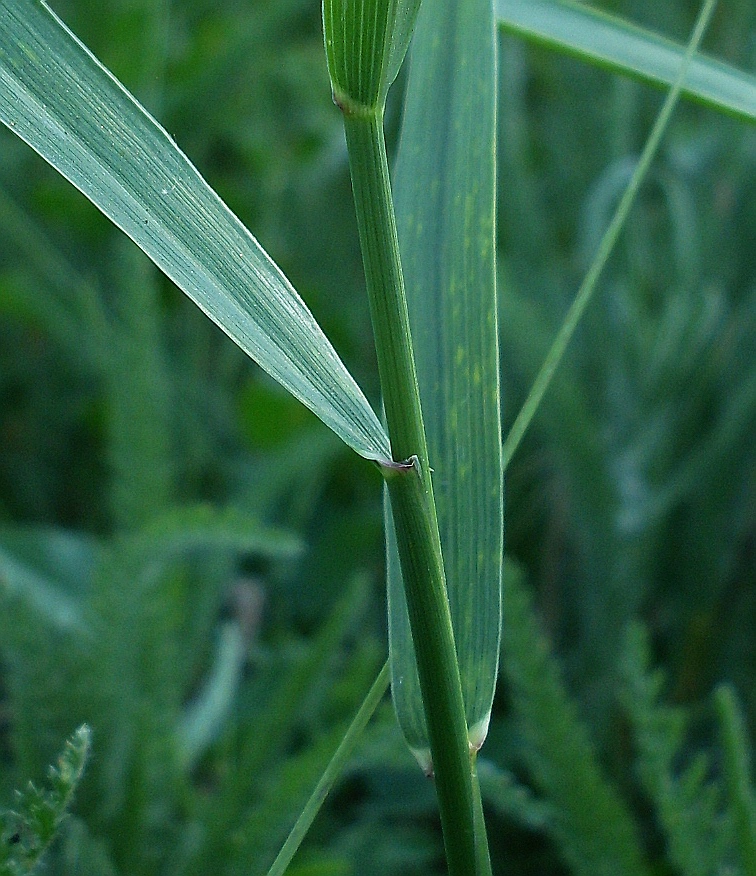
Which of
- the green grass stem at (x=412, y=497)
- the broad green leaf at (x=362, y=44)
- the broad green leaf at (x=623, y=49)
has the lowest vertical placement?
the green grass stem at (x=412, y=497)

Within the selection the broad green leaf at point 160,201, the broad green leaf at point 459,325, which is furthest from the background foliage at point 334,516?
the broad green leaf at point 160,201

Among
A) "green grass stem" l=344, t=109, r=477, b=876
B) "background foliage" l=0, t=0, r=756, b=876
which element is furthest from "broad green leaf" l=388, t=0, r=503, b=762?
"background foliage" l=0, t=0, r=756, b=876

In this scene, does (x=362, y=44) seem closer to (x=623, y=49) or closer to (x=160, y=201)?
(x=160, y=201)

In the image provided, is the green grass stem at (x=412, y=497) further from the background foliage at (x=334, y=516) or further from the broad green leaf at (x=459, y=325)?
the background foliage at (x=334, y=516)

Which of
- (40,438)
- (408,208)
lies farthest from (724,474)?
(40,438)

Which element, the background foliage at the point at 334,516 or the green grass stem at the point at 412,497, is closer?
the green grass stem at the point at 412,497

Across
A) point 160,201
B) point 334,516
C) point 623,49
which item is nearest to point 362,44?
point 160,201

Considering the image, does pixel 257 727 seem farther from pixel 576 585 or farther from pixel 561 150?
pixel 561 150
